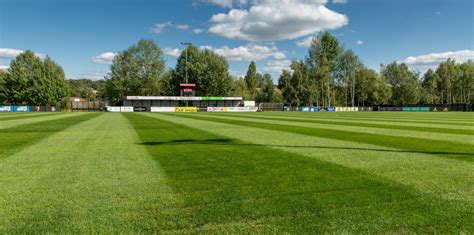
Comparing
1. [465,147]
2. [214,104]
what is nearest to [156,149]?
[465,147]

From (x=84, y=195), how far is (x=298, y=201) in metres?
2.99

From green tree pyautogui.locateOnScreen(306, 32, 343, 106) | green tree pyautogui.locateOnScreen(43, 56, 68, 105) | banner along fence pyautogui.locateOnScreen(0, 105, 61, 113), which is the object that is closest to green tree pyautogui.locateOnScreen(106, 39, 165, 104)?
green tree pyautogui.locateOnScreen(43, 56, 68, 105)

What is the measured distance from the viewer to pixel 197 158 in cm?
720

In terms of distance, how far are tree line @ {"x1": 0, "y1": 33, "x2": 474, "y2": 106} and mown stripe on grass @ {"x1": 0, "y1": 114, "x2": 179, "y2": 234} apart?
7814 cm

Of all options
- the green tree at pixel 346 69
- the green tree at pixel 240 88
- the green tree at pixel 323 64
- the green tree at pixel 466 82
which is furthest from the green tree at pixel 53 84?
the green tree at pixel 466 82

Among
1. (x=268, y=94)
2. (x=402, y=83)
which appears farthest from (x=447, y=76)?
(x=268, y=94)

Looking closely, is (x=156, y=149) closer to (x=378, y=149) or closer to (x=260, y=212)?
(x=260, y=212)

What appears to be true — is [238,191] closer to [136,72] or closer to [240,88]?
[136,72]

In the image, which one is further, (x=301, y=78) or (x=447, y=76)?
(x=447, y=76)

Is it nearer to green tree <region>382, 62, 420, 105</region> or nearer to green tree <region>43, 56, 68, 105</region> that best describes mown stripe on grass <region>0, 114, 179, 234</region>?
green tree <region>43, 56, 68, 105</region>

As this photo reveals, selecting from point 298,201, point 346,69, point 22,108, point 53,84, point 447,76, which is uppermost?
point 346,69

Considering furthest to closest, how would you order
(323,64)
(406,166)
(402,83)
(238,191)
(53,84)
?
(402,83)
(323,64)
(53,84)
(406,166)
(238,191)

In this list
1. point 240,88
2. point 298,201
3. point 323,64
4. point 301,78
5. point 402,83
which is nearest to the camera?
point 298,201

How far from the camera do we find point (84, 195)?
14.3ft
